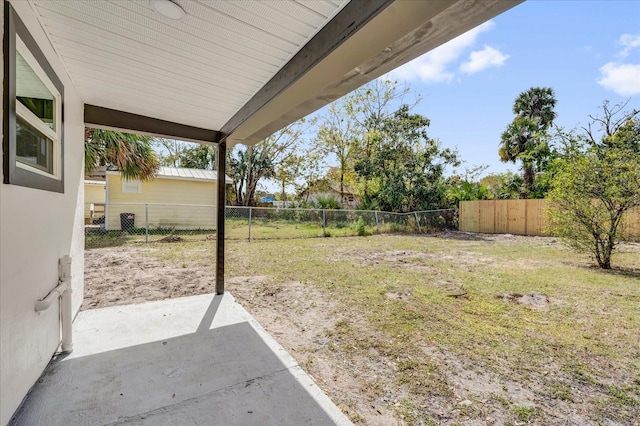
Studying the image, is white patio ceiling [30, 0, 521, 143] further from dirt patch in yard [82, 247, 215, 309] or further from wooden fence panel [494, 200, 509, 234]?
wooden fence panel [494, 200, 509, 234]

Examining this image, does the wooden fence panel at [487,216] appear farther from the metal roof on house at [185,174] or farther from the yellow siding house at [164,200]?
the metal roof on house at [185,174]

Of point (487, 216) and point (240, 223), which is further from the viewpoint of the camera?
point (487, 216)

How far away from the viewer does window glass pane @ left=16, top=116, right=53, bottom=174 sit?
5.66 ft

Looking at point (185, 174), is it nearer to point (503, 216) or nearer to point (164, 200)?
point (164, 200)

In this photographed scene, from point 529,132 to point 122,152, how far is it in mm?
19223

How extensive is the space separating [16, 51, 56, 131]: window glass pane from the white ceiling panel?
34cm

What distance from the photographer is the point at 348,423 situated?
1.73m

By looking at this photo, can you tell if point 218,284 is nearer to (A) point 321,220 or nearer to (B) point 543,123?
(A) point 321,220

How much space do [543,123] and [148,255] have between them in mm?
20283

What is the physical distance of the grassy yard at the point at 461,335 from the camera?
1.96 m

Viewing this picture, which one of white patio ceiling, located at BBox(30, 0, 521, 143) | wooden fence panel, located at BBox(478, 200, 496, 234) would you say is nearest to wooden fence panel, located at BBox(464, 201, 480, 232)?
wooden fence panel, located at BBox(478, 200, 496, 234)

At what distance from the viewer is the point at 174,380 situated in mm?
2135

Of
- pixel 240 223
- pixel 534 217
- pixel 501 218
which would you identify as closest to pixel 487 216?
pixel 501 218

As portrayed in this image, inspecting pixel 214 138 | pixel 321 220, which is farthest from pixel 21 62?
pixel 321 220
